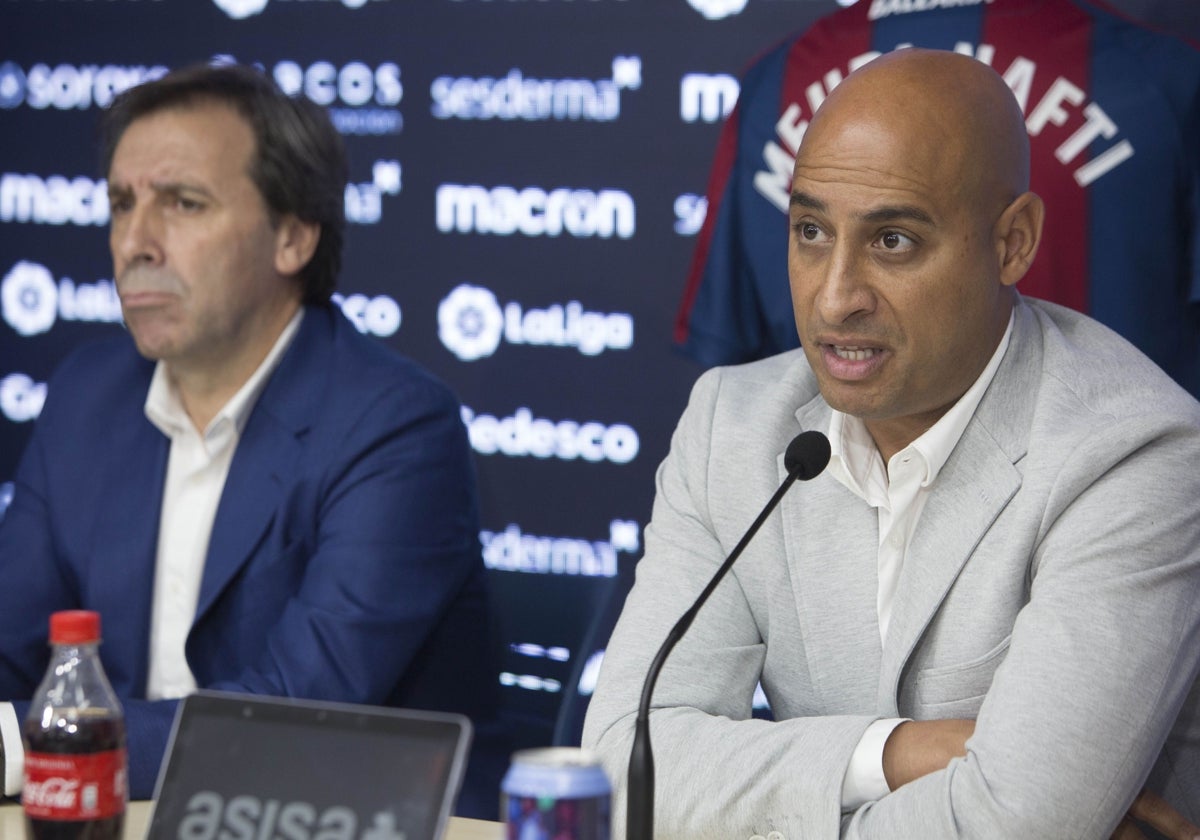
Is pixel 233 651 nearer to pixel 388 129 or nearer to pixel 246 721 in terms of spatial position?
pixel 246 721

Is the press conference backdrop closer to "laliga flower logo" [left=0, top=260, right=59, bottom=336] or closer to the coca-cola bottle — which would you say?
"laliga flower logo" [left=0, top=260, right=59, bottom=336]

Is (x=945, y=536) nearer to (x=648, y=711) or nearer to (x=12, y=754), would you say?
(x=648, y=711)

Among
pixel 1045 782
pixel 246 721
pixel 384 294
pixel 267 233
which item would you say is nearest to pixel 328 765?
pixel 246 721

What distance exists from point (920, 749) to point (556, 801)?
2.51 feet

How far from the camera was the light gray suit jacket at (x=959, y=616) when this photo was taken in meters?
1.72

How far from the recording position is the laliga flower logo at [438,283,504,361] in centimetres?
393

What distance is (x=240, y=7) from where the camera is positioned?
418 cm

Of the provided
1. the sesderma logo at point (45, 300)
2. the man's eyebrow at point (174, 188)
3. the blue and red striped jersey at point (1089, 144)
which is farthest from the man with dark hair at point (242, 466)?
the sesderma logo at point (45, 300)

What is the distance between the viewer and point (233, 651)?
8.45 feet

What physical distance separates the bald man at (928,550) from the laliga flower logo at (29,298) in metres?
2.70

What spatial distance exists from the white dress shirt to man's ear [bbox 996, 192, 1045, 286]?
1.37 meters

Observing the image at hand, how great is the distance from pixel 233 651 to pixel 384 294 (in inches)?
64.2

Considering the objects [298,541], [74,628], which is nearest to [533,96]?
[298,541]

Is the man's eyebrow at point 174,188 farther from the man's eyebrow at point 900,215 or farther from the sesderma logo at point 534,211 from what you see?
the man's eyebrow at point 900,215
